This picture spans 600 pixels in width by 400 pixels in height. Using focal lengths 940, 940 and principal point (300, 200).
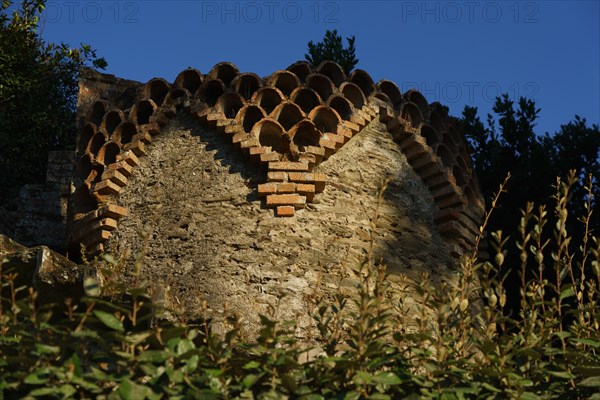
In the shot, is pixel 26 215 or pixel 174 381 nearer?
pixel 174 381

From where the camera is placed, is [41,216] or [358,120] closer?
[358,120]

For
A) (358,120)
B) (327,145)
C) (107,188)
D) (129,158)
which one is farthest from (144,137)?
(358,120)

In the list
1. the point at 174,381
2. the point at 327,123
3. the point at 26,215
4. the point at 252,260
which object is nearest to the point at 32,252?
the point at 252,260

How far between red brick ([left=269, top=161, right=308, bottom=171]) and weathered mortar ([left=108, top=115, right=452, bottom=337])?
120 millimetres

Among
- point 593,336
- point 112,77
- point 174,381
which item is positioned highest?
point 112,77

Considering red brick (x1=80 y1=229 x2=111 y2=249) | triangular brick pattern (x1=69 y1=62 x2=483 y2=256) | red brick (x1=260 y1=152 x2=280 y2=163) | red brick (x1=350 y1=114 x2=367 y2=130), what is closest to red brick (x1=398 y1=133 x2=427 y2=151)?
triangular brick pattern (x1=69 y1=62 x2=483 y2=256)

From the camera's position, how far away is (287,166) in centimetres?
714

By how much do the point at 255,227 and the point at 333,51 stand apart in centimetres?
520

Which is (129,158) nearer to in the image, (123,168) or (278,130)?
(123,168)

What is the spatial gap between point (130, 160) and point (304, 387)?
162 inches

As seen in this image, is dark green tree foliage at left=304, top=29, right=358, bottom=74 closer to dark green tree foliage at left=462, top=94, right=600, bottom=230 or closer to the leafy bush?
dark green tree foliage at left=462, top=94, right=600, bottom=230

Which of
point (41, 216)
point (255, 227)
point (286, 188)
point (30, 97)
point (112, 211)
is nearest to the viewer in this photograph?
point (255, 227)

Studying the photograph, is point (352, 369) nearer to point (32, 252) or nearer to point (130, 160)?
point (32, 252)

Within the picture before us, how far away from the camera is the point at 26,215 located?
29.2 feet
